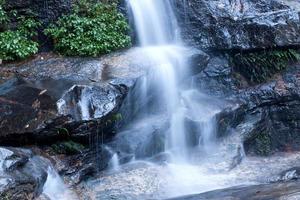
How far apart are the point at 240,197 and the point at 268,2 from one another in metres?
6.38

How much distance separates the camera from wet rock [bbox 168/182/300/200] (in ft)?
21.9

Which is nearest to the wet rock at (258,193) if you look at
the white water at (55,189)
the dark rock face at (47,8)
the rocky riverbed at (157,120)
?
the rocky riverbed at (157,120)

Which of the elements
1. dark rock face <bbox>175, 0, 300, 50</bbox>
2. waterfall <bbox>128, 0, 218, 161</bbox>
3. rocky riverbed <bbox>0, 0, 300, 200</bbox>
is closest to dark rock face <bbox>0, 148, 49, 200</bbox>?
rocky riverbed <bbox>0, 0, 300, 200</bbox>

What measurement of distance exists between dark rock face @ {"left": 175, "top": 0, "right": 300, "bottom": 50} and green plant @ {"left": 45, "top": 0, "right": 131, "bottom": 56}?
184 centimetres

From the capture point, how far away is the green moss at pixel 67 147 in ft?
25.7

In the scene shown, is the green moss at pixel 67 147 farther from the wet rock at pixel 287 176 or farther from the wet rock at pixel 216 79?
the wet rock at pixel 216 79

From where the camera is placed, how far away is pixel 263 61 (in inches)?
445

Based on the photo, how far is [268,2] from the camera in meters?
11.5

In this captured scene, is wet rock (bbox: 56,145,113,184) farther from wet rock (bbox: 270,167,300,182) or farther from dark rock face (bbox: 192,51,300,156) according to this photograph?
dark rock face (bbox: 192,51,300,156)

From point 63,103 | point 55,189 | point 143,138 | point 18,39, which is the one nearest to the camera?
point 55,189

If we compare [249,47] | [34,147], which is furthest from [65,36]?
[249,47]

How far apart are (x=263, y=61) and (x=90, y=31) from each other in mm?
4521

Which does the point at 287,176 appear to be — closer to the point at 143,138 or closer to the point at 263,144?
the point at 263,144

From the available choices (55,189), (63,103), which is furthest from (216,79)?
(55,189)
